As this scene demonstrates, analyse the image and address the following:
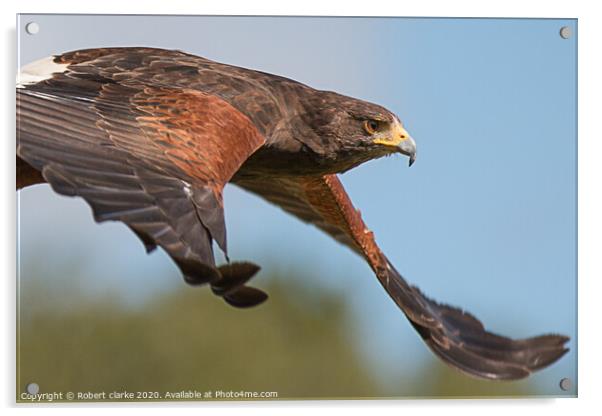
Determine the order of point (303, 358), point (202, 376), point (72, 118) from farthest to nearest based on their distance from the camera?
point (303, 358), point (202, 376), point (72, 118)

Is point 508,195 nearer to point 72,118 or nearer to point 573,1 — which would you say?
point 573,1

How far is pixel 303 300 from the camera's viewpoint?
17.5 m

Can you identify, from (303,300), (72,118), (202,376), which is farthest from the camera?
(303,300)

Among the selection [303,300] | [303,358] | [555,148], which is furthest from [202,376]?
[555,148]

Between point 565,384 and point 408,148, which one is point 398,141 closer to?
point 408,148

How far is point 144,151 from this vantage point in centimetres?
641

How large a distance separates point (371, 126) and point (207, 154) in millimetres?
1566

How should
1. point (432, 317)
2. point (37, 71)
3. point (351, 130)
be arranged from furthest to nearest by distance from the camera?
1. point (432, 317)
2. point (351, 130)
3. point (37, 71)

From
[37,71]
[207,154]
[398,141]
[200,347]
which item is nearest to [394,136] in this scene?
[398,141]

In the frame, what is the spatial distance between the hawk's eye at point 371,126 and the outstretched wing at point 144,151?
879mm

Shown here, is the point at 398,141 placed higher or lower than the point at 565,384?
higher

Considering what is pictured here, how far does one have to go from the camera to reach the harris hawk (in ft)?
19.9

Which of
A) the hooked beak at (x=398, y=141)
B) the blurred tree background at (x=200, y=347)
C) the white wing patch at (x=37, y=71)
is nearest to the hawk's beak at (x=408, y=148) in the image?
the hooked beak at (x=398, y=141)

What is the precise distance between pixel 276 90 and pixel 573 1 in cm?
192
